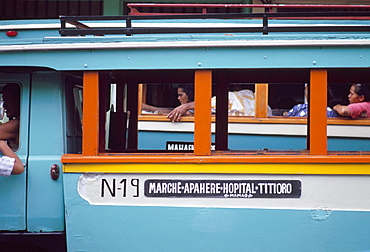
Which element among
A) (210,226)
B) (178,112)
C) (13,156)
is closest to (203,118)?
(210,226)

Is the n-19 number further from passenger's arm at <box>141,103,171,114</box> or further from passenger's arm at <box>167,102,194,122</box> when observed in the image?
passenger's arm at <box>141,103,171,114</box>

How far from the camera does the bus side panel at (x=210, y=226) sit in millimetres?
3631

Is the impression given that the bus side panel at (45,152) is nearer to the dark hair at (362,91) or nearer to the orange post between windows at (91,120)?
the orange post between windows at (91,120)

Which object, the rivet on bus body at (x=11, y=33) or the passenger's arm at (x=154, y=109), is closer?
the rivet on bus body at (x=11, y=33)

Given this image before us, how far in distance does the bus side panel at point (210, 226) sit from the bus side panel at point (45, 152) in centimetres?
18

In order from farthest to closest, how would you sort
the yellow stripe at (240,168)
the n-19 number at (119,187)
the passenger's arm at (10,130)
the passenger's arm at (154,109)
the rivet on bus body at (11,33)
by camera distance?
the passenger's arm at (154,109)
the rivet on bus body at (11,33)
the passenger's arm at (10,130)
the n-19 number at (119,187)
the yellow stripe at (240,168)

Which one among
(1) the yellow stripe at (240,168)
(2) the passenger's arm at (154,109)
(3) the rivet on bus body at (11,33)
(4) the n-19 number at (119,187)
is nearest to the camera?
(1) the yellow stripe at (240,168)

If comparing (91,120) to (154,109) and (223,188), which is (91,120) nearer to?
(223,188)

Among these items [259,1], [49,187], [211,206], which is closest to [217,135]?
[211,206]

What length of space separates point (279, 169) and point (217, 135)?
1.39m

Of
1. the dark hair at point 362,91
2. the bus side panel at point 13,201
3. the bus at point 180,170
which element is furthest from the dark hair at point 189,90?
the bus side panel at point 13,201

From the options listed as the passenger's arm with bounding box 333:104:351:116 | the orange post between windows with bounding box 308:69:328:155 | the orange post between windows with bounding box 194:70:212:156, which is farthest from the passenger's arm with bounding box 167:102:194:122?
the orange post between windows with bounding box 308:69:328:155

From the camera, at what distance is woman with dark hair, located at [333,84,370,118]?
652cm

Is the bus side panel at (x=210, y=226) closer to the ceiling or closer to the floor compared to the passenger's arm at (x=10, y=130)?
closer to the floor
